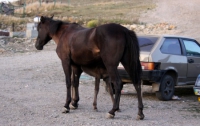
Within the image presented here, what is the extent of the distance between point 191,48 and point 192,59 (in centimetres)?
41

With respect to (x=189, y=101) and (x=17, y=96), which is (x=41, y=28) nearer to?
(x=17, y=96)

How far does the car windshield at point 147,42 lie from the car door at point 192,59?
3.37 feet

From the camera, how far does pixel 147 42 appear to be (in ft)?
38.9

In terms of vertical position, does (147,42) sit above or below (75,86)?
above

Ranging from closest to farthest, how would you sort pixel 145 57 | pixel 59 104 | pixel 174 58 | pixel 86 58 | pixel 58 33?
pixel 86 58
pixel 58 33
pixel 59 104
pixel 145 57
pixel 174 58

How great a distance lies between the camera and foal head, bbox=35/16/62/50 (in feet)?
34.3

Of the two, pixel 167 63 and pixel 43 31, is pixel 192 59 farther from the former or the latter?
pixel 43 31

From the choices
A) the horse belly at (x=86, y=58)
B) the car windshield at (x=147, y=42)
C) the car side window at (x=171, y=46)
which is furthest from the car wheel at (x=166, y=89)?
the horse belly at (x=86, y=58)

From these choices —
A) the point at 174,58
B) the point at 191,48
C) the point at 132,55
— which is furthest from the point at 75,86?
the point at 191,48

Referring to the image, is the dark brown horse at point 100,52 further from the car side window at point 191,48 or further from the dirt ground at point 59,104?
the car side window at point 191,48

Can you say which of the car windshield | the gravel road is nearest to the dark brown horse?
the gravel road

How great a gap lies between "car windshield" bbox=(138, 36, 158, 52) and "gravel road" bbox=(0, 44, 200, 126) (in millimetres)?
1346

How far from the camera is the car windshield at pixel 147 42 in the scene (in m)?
11.6

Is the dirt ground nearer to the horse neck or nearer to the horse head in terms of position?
the horse head
